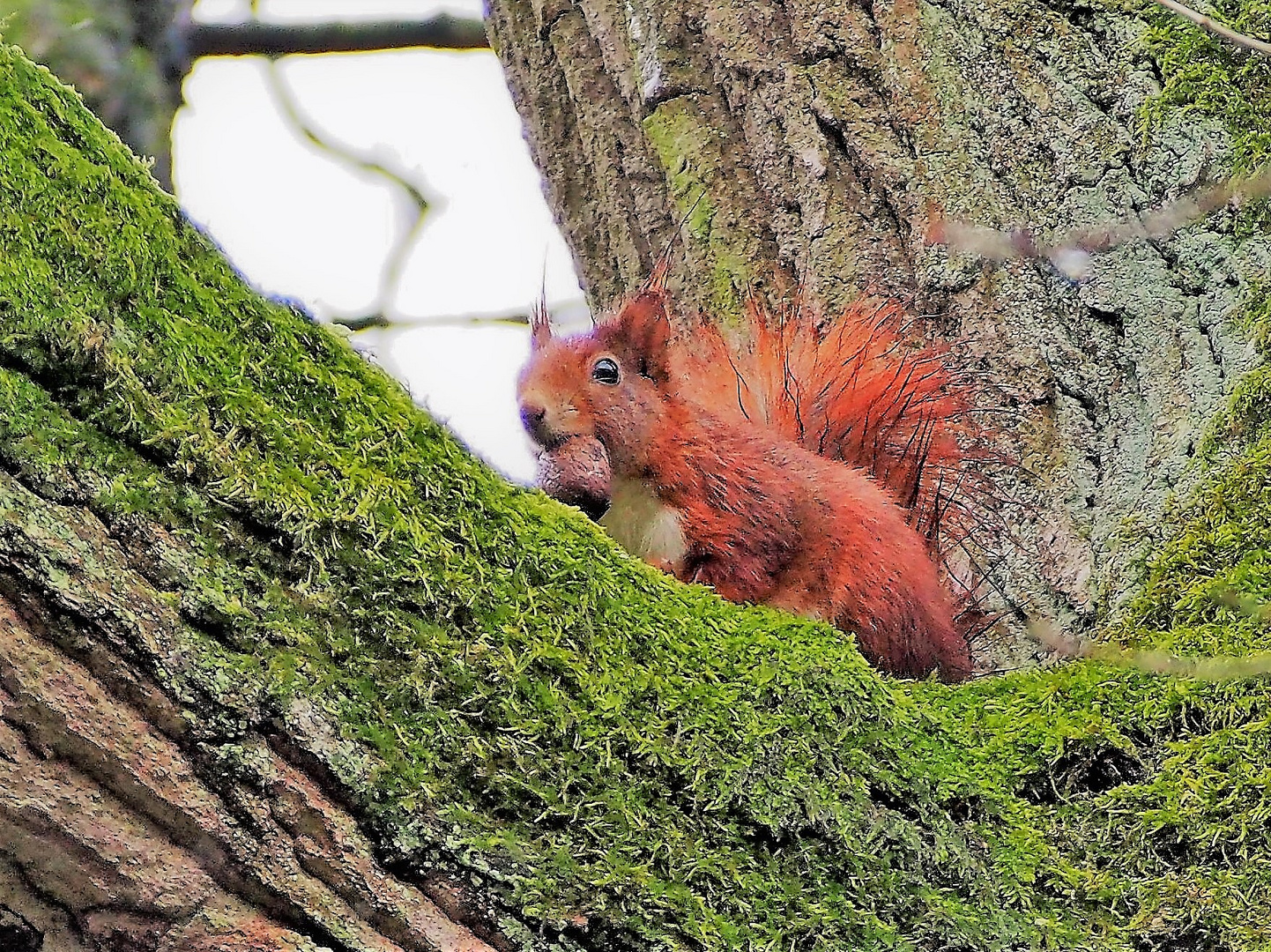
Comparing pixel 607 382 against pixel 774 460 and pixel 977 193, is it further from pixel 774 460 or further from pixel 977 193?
pixel 977 193

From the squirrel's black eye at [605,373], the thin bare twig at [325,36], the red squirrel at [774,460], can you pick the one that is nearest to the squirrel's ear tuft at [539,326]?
the red squirrel at [774,460]

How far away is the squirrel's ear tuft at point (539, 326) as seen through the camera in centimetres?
181

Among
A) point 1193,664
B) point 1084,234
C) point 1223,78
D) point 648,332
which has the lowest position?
point 1193,664

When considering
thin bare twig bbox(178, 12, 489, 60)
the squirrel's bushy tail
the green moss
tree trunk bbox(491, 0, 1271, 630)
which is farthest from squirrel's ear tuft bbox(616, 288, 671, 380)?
thin bare twig bbox(178, 12, 489, 60)

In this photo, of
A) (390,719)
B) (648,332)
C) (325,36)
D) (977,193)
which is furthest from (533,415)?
(325,36)

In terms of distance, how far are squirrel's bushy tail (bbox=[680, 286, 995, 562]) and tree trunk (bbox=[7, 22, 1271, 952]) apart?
2.35 ft

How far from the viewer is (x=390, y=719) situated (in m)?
0.80

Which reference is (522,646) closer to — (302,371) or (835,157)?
(302,371)

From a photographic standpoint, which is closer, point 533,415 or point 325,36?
point 533,415

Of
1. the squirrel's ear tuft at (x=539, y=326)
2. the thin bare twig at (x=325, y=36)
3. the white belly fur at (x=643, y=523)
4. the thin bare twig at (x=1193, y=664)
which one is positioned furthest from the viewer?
the thin bare twig at (x=325, y=36)

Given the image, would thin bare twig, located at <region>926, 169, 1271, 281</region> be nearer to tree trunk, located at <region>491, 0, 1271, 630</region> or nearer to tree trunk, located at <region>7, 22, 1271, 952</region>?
tree trunk, located at <region>491, 0, 1271, 630</region>

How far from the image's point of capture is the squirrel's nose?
167 centimetres

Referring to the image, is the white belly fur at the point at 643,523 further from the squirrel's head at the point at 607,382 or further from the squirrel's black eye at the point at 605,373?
the squirrel's black eye at the point at 605,373

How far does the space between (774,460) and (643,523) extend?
8.1 inches
